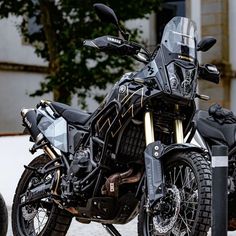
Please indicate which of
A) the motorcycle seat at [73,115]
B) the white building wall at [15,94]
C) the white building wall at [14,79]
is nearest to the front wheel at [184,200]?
the motorcycle seat at [73,115]

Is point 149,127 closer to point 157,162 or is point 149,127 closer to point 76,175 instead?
point 157,162

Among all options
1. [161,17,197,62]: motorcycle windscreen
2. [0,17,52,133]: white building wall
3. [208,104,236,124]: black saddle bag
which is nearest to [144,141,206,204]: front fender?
[161,17,197,62]: motorcycle windscreen

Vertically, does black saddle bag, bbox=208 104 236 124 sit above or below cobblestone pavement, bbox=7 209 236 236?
above

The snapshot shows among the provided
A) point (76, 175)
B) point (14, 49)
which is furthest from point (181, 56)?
point (14, 49)

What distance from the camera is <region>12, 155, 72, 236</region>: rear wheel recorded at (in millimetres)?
6043

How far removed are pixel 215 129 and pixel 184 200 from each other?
165 cm

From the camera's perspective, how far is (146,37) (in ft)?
89.3

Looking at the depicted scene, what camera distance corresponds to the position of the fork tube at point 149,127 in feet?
17.0

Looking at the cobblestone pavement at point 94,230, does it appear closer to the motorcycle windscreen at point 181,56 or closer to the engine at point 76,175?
the engine at point 76,175

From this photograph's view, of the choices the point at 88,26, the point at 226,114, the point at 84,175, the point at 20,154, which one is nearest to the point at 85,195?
the point at 84,175

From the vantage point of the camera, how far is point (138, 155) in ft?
17.8

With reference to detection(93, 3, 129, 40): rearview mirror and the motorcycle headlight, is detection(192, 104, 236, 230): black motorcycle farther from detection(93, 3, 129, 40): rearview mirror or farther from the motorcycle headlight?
detection(93, 3, 129, 40): rearview mirror

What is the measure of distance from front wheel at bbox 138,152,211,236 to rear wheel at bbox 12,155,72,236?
1.20 meters

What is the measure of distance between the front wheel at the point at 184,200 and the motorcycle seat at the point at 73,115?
131cm
